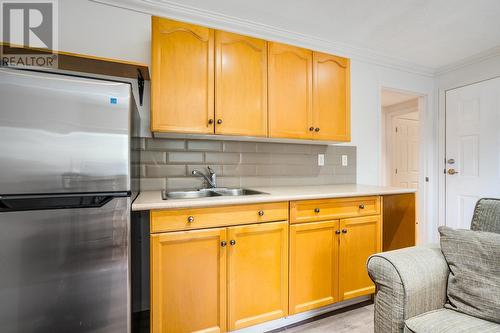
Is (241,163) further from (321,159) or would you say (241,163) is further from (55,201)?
(55,201)

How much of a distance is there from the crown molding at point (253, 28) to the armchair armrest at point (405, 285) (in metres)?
2.10

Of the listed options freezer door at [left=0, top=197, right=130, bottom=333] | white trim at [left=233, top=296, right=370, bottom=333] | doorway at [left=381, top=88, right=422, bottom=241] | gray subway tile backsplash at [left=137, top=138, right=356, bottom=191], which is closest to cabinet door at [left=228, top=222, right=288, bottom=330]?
white trim at [left=233, top=296, right=370, bottom=333]

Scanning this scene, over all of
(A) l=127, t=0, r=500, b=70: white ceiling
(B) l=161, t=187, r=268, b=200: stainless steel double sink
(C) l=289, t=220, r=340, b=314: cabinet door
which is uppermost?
(A) l=127, t=0, r=500, b=70: white ceiling

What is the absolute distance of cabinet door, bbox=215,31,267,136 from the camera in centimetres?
178

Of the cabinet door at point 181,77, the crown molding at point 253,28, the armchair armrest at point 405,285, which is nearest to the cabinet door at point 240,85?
the cabinet door at point 181,77

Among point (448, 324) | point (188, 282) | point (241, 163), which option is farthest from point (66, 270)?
point (448, 324)

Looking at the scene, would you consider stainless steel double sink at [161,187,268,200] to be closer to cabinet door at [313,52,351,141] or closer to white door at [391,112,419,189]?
cabinet door at [313,52,351,141]

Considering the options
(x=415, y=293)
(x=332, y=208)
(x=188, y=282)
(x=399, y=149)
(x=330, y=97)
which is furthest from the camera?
(x=399, y=149)

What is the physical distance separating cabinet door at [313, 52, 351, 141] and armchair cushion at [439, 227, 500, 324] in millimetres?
1225

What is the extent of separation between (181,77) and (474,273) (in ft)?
6.22

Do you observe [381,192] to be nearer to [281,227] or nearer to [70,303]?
[281,227]

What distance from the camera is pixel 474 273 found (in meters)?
1.07

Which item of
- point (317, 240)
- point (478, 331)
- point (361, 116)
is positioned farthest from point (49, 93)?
point (361, 116)

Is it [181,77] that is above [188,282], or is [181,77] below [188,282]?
above
